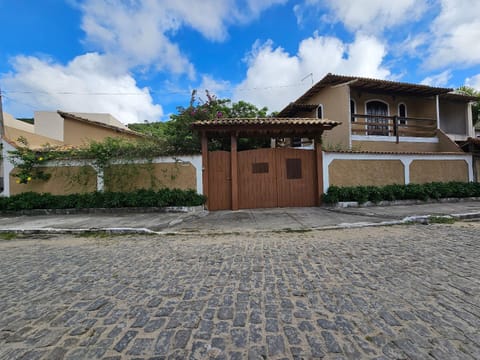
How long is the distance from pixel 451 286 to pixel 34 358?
13.0 feet

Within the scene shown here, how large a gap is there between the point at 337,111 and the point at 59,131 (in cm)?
2102

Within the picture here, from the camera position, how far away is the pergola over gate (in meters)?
7.82

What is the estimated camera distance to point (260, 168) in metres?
8.15

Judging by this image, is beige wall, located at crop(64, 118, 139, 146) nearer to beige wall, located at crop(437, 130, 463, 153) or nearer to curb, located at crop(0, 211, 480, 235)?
curb, located at crop(0, 211, 480, 235)

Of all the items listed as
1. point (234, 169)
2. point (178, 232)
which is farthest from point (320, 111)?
point (178, 232)

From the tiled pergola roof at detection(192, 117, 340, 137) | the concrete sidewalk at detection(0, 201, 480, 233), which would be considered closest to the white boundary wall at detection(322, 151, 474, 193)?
the tiled pergola roof at detection(192, 117, 340, 137)

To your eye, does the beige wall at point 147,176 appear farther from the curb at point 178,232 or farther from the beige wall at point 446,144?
the beige wall at point 446,144

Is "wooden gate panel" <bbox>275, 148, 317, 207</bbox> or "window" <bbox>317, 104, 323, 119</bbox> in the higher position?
"window" <bbox>317, 104, 323, 119</bbox>

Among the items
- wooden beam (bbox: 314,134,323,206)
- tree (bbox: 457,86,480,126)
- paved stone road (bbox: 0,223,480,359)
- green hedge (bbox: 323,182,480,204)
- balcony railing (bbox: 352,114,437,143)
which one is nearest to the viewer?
paved stone road (bbox: 0,223,480,359)

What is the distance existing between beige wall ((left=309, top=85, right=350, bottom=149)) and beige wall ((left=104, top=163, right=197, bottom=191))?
717cm

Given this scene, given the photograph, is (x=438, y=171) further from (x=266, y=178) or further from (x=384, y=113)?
(x=266, y=178)

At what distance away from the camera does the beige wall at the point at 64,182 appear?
8.04 m

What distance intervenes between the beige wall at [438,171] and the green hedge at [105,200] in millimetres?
8830

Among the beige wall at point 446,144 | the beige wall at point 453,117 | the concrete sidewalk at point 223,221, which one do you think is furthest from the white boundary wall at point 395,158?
the beige wall at point 453,117
